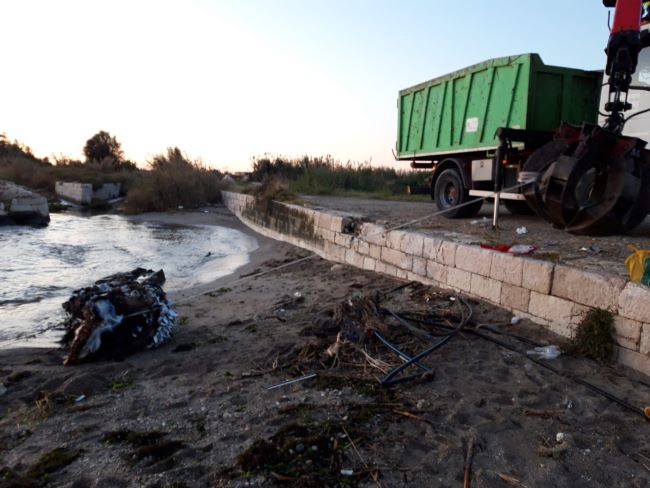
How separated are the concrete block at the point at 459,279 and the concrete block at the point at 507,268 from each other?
392mm

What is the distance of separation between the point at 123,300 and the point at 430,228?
471 centimetres

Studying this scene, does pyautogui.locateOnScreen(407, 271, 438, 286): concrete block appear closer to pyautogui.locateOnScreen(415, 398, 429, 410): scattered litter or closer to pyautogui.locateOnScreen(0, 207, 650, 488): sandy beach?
pyautogui.locateOnScreen(0, 207, 650, 488): sandy beach

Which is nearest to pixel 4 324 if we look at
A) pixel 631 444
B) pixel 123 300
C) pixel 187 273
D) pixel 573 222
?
pixel 123 300

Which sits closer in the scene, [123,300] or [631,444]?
[631,444]

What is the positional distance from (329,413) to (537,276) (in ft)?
8.49

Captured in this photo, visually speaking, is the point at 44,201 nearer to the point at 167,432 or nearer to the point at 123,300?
the point at 123,300

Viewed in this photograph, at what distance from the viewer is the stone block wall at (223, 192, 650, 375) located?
11.3ft

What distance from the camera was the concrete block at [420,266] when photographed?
6000 millimetres

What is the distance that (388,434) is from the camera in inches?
105

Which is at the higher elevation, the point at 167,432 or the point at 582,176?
the point at 582,176

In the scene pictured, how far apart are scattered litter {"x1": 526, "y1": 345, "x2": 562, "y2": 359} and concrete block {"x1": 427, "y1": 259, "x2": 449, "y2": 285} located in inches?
72.1

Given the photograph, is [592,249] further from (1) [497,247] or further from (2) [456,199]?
(2) [456,199]

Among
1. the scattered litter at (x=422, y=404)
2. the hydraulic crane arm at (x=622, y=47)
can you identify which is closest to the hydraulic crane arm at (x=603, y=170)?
the hydraulic crane arm at (x=622, y=47)

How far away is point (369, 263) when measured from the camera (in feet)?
24.6
